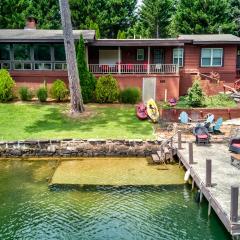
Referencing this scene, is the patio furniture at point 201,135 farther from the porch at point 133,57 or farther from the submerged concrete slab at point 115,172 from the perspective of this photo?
the porch at point 133,57

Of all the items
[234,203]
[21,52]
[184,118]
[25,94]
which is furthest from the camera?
[21,52]

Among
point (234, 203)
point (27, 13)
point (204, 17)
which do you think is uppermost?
point (27, 13)

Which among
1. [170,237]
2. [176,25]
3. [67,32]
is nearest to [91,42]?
[67,32]

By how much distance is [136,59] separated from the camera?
107 feet

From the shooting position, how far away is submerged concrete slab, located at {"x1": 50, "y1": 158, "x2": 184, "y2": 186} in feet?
54.5

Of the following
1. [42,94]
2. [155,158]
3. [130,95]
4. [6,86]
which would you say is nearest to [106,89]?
[130,95]

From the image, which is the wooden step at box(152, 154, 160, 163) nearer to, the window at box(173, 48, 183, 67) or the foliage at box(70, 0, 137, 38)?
the window at box(173, 48, 183, 67)

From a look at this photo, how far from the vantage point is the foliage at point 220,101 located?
25047 millimetres

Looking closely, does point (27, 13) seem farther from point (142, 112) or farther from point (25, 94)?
point (142, 112)

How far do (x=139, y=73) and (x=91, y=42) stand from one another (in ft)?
13.9

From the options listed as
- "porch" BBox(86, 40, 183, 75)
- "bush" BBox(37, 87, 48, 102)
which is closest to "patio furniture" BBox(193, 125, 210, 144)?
"porch" BBox(86, 40, 183, 75)

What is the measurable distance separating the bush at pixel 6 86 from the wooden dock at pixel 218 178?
13.5 metres

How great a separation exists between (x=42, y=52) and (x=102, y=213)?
766 inches

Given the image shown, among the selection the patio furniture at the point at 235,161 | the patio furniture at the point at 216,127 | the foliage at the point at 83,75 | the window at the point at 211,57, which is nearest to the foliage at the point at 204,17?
the window at the point at 211,57
